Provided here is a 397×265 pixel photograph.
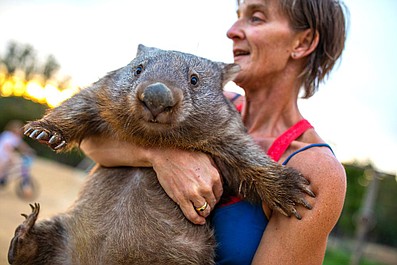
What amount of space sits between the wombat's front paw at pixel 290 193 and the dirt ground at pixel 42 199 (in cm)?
162

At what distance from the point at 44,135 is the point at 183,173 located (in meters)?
0.82

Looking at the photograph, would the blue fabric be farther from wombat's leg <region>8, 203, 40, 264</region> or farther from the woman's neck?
wombat's leg <region>8, 203, 40, 264</region>

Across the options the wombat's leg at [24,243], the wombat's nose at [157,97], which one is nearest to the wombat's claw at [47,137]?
the wombat's leg at [24,243]

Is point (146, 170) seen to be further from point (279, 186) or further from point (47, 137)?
point (279, 186)

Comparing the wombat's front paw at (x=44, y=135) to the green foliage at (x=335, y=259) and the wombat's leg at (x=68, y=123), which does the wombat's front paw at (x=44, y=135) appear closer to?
the wombat's leg at (x=68, y=123)

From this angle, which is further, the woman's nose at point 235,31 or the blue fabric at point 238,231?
the woman's nose at point 235,31

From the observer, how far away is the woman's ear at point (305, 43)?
3.43 metres

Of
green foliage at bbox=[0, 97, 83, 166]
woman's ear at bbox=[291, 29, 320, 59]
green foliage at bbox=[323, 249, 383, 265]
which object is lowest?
green foliage at bbox=[0, 97, 83, 166]

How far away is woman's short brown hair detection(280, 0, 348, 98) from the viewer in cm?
337

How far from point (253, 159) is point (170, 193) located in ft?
1.67

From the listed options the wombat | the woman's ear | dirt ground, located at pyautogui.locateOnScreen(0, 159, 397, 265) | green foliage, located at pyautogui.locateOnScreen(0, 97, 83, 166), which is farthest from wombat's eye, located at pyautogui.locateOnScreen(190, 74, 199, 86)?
green foliage, located at pyautogui.locateOnScreen(0, 97, 83, 166)

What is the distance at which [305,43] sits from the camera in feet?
11.4

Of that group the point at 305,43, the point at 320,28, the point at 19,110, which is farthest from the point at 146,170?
the point at 19,110

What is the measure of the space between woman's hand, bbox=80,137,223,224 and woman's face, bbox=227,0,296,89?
782 millimetres
